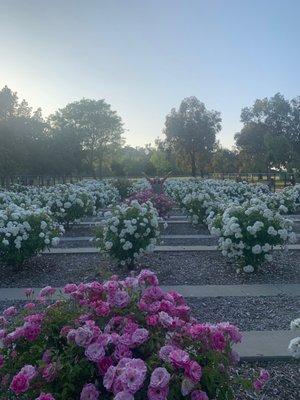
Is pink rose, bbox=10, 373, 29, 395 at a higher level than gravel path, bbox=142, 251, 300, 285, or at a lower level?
higher

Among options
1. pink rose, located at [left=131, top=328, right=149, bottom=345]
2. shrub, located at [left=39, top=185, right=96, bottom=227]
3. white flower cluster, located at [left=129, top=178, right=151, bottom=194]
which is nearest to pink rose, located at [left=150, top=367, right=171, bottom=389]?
pink rose, located at [left=131, top=328, right=149, bottom=345]

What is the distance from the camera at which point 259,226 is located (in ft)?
27.1

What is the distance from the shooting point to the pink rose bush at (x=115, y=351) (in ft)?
8.24

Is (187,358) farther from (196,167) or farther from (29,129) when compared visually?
(196,167)

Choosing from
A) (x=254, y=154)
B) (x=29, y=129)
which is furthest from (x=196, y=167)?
(x=29, y=129)

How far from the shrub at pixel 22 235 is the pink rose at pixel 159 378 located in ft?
20.2

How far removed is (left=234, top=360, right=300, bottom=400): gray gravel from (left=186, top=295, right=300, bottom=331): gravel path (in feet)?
3.53

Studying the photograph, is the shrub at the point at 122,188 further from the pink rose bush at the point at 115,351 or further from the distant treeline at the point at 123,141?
the pink rose bush at the point at 115,351

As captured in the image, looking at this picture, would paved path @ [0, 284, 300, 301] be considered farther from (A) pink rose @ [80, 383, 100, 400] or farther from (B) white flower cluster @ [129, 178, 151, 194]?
(B) white flower cluster @ [129, 178, 151, 194]

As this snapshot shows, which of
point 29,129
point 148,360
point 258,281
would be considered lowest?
point 258,281

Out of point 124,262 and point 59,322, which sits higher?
point 59,322

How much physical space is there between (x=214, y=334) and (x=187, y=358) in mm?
361

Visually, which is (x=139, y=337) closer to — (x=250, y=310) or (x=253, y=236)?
(x=250, y=310)

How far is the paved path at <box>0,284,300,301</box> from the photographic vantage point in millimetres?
7160
